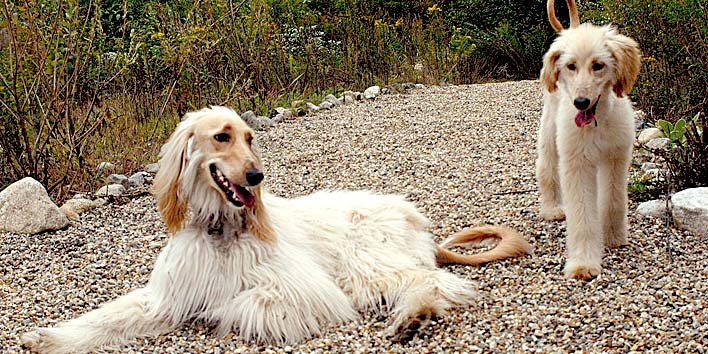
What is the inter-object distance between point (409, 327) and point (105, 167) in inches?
142

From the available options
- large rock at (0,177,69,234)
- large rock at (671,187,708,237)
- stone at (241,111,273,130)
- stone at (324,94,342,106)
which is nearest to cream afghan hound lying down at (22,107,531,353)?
large rock at (671,187,708,237)

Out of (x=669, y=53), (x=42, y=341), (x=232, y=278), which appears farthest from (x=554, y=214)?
(x=669, y=53)

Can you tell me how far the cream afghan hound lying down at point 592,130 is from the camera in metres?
3.82

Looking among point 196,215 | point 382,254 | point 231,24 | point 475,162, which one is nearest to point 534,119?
point 475,162

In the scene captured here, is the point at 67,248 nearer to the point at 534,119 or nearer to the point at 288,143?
the point at 288,143

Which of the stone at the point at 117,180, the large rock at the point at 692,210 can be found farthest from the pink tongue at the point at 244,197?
the stone at the point at 117,180

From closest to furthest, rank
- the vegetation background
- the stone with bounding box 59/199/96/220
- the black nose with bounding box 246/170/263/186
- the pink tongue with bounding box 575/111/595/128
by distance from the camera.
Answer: the black nose with bounding box 246/170/263/186 < the pink tongue with bounding box 575/111/595/128 < the stone with bounding box 59/199/96/220 < the vegetation background

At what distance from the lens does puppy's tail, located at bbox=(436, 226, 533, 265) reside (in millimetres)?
4125

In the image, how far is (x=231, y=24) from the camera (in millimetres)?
8445

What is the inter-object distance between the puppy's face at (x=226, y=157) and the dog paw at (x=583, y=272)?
1.47 meters

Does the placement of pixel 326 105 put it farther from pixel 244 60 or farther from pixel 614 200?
pixel 614 200

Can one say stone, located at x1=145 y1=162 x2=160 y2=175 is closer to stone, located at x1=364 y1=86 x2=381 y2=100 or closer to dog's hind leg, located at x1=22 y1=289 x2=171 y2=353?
dog's hind leg, located at x1=22 y1=289 x2=171 y2=353

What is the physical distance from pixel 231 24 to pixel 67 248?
405cm

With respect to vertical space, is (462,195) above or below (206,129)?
below
